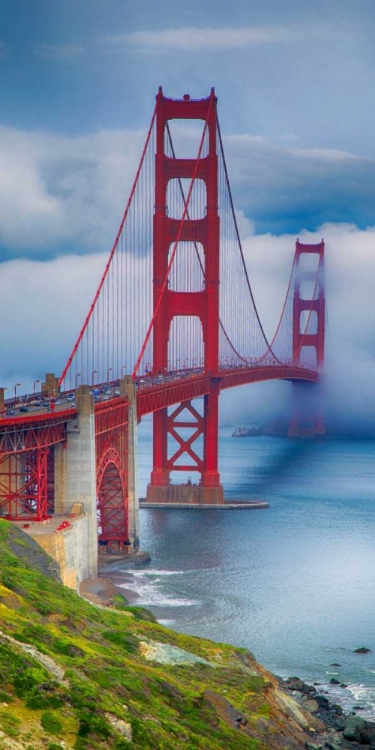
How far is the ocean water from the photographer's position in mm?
39062

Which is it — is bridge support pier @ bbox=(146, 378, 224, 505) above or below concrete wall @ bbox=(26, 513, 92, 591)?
above

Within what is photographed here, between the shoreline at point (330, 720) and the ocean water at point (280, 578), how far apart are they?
0.86m

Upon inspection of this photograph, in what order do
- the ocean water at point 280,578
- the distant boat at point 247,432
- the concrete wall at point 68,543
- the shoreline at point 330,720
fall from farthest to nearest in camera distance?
the distant boat at point 247,432 < the concrete wall at point 68,543 < the ocean water at point 280,578 < the shoreline at point 330,720

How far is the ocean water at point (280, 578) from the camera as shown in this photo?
39062mm

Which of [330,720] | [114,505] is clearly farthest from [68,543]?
[114,505]

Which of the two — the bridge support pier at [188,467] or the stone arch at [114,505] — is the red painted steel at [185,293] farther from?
the stone arch at [114,505]

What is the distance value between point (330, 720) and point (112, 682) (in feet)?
27.5

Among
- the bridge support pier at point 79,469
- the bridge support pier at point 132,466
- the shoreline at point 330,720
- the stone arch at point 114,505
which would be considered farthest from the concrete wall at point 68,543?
the bridge support pier at point 132,466

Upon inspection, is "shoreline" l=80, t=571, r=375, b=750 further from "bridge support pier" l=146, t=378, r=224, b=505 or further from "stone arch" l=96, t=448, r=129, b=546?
"bridge support pier" l=146, t=378, r=224, b=505

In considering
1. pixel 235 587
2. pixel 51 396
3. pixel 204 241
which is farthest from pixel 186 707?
pixel 204 241

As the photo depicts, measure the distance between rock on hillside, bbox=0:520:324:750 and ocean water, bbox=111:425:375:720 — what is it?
4.16 metres

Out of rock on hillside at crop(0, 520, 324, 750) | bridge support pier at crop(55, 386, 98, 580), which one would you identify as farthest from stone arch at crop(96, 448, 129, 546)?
rock on hillside at crop(0, 520, 324, 750)

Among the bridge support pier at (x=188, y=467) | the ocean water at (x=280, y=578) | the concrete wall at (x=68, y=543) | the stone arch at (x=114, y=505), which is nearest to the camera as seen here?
the ocean water at (x=280, y=578)

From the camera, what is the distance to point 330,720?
31.5 m
